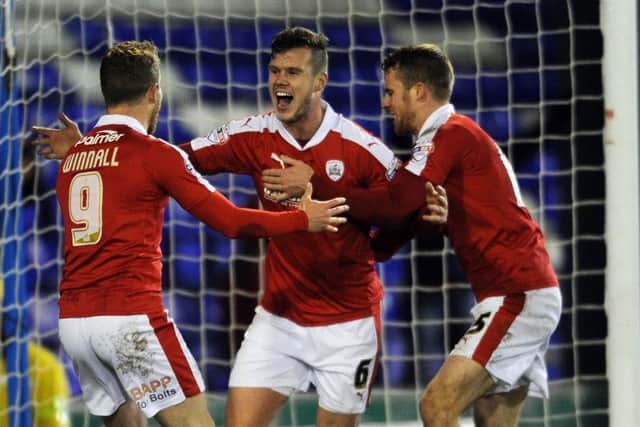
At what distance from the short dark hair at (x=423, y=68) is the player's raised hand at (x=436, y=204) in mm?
462

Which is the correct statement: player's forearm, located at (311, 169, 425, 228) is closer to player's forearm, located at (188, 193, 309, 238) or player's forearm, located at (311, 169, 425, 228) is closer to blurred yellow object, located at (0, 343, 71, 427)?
player's forearm, located at (188, 193, 309, 238)

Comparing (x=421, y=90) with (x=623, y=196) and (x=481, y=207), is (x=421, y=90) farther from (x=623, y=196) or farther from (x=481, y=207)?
(x=623, y=196)

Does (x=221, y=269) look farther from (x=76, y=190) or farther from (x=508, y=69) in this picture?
(x=76, y=190)

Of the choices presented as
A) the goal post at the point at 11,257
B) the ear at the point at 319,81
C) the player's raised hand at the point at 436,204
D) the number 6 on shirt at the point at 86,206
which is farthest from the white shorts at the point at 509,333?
the goal post at the point at 11,257

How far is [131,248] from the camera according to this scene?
421 cm

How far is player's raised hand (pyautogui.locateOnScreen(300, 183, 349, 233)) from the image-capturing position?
4301 millimetres

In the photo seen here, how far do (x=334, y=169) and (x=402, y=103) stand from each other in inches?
14.1

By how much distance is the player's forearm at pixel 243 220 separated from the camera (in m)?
4.22

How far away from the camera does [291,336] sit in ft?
15.9

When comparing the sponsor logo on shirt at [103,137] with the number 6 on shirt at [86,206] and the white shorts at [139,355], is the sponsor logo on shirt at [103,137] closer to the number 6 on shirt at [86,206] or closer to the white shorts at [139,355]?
the number 6 on shirt at [86,206]

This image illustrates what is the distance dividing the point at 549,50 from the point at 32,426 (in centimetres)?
335

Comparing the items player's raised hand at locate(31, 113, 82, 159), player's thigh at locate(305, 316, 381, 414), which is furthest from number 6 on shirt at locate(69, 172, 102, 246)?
player's thigh at locate(305, 316, 381, 414)

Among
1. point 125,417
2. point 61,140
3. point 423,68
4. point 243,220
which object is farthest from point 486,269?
point 61,140

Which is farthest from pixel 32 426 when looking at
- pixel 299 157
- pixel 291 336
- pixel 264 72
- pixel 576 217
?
pixel 576 217
